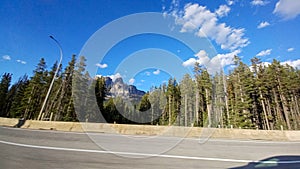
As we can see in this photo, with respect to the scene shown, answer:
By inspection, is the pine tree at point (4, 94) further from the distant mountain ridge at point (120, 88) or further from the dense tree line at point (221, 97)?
the distant mountain ridge at point (120, 88)

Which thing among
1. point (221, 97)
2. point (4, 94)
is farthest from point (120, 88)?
point (4, 94)

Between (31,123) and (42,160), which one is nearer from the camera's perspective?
(42,160)

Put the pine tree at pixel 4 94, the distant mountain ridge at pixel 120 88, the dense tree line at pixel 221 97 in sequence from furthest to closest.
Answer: the pine tree at pixel 4 94 < the dense tree line at pixel 221 97 < the distant mountain ridge at pixel 120 88

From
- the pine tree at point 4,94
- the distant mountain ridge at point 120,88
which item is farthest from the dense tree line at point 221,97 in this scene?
the distant mountain ridge at point 120,88

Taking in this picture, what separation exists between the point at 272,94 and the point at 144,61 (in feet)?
123

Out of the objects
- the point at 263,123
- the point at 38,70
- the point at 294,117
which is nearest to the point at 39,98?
the point at 38,70

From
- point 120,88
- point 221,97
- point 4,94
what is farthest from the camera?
point 4,94

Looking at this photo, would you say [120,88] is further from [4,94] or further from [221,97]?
[4,94]

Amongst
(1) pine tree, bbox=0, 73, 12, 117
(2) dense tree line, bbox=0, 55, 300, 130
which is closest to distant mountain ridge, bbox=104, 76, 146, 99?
(2) dense tree line, bbox=0, 55, 300, 130

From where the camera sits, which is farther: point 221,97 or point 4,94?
point 4,94

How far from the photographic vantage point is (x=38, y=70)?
35844 millimetres

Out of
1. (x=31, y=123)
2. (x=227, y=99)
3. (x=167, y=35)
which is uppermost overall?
(x=227, y=99)

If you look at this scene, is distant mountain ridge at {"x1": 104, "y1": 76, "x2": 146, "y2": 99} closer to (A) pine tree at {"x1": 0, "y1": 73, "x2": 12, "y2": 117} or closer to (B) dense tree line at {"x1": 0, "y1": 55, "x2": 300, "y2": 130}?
(B) dense tree line at {"x1": 0, "y1": 55, "x2": 300, "y2": 130}

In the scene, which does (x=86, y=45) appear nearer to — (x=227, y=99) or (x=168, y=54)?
(x=168, y=54)
